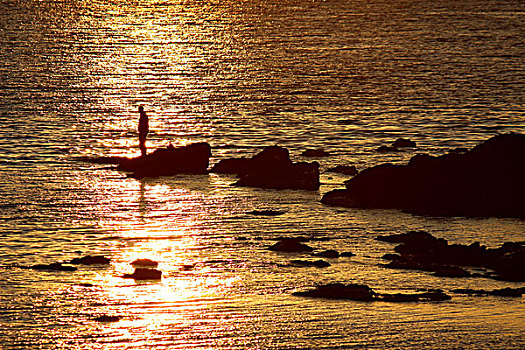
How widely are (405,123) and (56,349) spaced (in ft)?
174

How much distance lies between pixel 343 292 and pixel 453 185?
1494 cm

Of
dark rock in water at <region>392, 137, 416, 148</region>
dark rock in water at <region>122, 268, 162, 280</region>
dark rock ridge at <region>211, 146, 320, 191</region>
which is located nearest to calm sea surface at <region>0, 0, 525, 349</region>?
dark rock in water at <region>122, 268, 162, 280</region>

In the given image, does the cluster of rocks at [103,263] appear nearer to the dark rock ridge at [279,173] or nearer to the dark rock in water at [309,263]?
the dark rock in water at [309,263]

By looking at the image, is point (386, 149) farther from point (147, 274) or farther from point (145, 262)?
point (147, 274)

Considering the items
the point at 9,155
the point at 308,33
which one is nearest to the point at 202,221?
the point at 9,155

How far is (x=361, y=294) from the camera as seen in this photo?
3612cm

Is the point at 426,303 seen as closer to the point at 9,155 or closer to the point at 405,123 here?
the point at 9,155

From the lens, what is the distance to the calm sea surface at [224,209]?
111ft

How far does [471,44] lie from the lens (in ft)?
507

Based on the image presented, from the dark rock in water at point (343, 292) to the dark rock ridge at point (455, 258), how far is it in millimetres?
3349

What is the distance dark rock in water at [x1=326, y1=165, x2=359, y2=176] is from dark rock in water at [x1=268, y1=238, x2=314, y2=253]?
16438 mm

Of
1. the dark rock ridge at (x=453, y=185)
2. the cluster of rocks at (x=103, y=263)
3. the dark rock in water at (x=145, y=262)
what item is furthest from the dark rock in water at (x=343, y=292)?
the dark rock ridge at (x=453, y=185)

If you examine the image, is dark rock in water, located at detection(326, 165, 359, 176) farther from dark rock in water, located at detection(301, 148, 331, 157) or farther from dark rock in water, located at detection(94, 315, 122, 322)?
dark rock in water, located at detection(94, 315, 122, 322)

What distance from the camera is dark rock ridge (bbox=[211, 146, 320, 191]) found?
2128 inches
